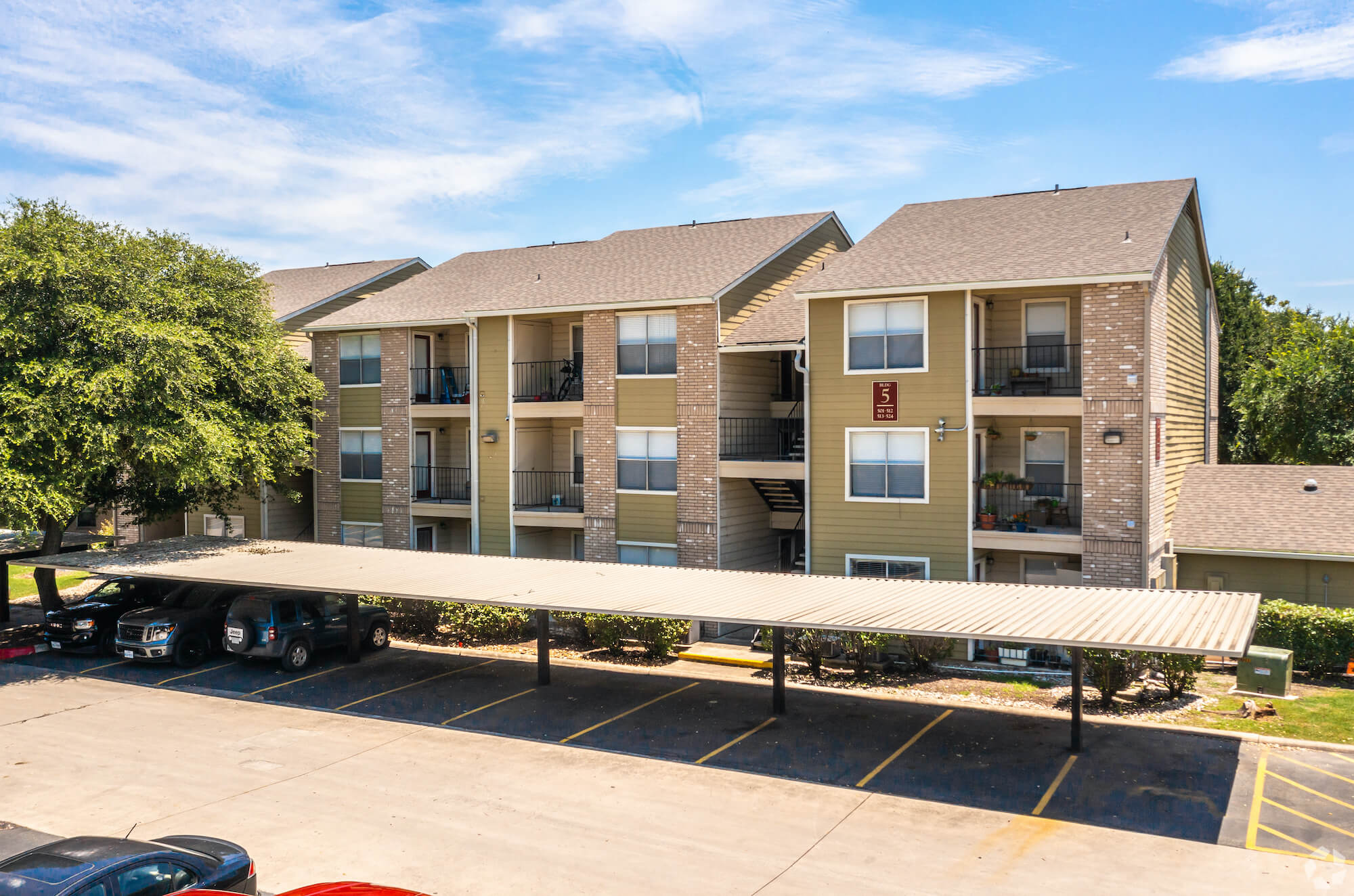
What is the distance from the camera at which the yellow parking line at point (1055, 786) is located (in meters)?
13.7

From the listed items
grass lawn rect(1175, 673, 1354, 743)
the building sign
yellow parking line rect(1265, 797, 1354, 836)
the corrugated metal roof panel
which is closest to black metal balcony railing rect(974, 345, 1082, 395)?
the building sign

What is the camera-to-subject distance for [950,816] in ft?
44.0

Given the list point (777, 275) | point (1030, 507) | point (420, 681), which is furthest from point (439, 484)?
point (1030, 507)

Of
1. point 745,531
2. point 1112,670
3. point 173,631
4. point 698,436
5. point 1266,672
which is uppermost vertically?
point 698,436

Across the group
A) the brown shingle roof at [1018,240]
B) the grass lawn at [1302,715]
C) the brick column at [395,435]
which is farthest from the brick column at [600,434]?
the grass lawn at [1302,715]

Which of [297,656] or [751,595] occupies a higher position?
[751,595]

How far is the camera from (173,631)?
2270cm

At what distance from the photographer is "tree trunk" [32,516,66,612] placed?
2591 cm


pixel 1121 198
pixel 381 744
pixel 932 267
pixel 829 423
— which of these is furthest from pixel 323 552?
pixel 1121 198

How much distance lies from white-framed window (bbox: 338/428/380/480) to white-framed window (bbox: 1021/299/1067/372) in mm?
19162

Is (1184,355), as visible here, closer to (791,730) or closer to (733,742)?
(791,730)

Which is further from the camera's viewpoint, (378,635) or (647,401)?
(647,401)

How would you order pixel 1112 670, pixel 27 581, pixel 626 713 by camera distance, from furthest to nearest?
1. pixel 27 581
2. pixel 1112 670
3. pixel 626 713

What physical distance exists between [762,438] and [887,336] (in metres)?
5.63
